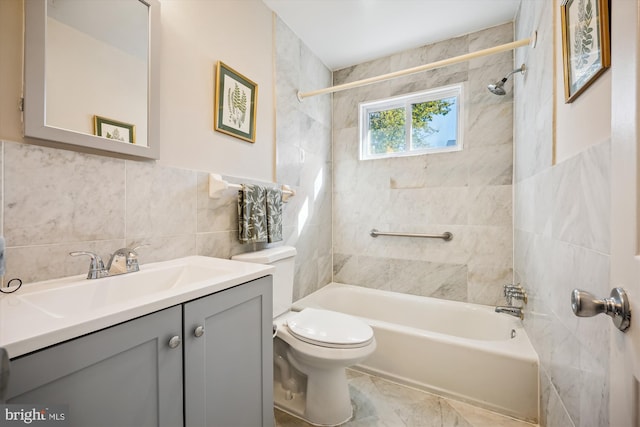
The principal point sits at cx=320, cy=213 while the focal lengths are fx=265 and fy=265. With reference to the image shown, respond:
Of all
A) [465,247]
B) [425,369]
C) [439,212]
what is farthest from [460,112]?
[425,369]

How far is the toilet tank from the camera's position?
1468 mm

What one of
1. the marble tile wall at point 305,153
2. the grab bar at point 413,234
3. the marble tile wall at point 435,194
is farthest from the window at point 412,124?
the grab bar at point 413,234

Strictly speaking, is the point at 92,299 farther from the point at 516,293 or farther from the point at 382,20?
the point at 382,20

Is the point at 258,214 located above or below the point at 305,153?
below

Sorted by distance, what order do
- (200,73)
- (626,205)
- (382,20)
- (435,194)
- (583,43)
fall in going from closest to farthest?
(626,205), (583,43), (200,73), (382,20), (435,194)

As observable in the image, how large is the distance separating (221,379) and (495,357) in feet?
4.79

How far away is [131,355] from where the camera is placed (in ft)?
2.11

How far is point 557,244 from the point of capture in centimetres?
107

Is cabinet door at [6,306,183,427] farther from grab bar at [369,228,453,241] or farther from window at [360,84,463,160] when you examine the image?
window at [360,84,463,160]

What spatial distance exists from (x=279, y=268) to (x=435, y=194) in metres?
1.51

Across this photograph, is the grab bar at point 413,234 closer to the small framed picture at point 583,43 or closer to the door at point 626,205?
the small framed picture at point 583,43

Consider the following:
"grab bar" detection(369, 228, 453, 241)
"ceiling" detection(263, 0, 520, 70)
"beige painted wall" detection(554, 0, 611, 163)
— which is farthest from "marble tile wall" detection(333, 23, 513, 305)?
"beige painted wall" detection(554, 0, 611, 163)

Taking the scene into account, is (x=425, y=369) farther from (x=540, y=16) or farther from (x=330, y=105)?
(x=330, y=105)

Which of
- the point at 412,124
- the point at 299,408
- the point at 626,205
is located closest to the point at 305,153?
the point at 412,124
